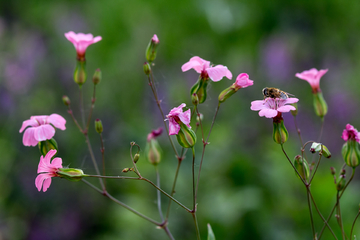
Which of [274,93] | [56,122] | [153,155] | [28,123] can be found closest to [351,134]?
[274,93]

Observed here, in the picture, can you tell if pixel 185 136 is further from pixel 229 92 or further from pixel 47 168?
pixel 47 168

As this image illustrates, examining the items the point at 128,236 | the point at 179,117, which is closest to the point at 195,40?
the point at 128,236

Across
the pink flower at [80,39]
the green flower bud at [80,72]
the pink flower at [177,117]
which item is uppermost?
the pink flower at [80,39]

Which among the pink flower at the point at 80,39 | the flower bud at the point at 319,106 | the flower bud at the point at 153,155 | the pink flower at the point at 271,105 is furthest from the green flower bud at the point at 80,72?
the flower bud at the point at 319,106

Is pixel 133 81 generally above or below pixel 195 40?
below

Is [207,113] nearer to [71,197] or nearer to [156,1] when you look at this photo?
[71,197]

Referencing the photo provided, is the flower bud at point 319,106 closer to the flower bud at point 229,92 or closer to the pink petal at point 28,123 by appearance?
the flower bud at point 229,92

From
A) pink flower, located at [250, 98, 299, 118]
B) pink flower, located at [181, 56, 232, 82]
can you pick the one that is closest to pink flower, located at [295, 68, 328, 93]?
pink flower, located at [250, 98, 299, 118]
